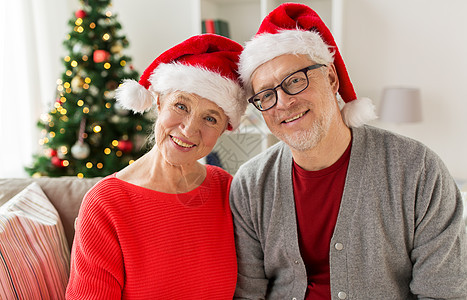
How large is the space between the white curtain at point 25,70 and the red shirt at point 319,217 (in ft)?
8.13

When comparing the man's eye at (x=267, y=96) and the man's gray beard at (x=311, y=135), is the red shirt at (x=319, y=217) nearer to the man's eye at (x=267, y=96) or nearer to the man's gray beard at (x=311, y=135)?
the man's gray beard at (x=311, y=135)

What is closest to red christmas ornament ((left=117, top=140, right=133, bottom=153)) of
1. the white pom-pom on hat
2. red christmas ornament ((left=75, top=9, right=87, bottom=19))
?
red christmas ornament ((left=75, top=9, right=87, bottom=19))

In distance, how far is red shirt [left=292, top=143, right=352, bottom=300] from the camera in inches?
57.4

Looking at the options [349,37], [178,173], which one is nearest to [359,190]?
[178,173]

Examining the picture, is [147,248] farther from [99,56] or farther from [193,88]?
[99,56]

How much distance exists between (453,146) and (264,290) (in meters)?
2.57

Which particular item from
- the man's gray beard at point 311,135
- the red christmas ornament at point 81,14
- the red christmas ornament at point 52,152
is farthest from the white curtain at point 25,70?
the man's gray beard at point 311,135

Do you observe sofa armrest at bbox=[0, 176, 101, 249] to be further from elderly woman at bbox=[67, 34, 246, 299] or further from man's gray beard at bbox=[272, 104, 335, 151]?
man's gray beard at bbox=[272, 104, 335, 151]

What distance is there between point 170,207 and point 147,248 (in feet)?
0.52

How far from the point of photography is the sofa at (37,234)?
1.45 m

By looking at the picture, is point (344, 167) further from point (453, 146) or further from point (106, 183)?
point (453, 146)

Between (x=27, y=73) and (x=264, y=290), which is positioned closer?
(x=264, y=290)

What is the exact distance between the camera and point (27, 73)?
138 inches

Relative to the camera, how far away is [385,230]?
1.39 m
